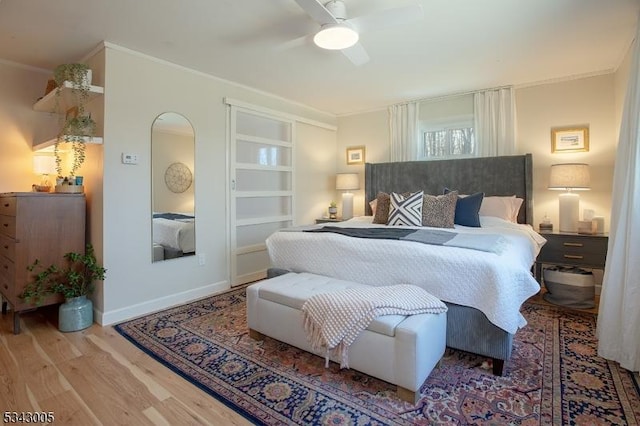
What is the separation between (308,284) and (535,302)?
2.52 m

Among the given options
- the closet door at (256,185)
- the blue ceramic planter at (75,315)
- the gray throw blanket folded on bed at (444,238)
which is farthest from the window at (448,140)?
the blue ceramic planter at (75,315)

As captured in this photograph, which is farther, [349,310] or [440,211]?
[440,211]

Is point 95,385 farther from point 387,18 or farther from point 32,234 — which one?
point 387,18

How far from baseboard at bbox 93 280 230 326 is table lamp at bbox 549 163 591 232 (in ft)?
12.5

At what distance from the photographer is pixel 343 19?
2205 mm

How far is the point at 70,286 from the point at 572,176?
4.87m

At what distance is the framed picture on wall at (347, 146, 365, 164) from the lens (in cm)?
530

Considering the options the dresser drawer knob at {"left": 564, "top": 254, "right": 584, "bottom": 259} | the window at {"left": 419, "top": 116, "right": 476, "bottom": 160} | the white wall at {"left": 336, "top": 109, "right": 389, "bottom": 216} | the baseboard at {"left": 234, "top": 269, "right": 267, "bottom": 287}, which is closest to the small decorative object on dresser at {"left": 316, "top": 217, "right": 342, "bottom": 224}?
the white wall at {"left": 336, "top": 109, "right": 389, "bottom": 216}

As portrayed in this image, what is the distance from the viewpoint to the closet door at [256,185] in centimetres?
402

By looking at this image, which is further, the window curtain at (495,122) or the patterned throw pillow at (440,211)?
the window curtain at (495,122)

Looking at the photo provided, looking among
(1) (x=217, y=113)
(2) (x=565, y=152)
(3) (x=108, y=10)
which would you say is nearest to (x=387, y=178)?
(2) (x=565, y=152)

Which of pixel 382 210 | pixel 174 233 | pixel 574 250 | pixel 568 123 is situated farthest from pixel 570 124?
pixel 174 233

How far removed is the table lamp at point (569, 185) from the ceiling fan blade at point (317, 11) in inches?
113

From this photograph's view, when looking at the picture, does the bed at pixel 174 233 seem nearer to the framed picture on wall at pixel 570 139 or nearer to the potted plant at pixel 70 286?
the potted plant at pixel 70 286
